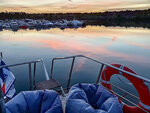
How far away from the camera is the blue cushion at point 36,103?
1460mm

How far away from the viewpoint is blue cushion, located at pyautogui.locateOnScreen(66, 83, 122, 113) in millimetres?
1405

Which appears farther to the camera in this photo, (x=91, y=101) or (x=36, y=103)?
(x=91, y=101)

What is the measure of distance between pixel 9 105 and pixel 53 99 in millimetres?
425

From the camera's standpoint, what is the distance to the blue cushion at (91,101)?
55.3 inches

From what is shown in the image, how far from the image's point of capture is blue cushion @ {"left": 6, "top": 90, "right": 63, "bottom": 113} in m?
1.46

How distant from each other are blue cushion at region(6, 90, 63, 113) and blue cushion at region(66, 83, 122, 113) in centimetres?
14

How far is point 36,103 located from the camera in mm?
1569

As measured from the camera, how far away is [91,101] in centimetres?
183

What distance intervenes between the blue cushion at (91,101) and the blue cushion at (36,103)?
0.14 m

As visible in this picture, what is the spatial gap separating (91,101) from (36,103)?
2.17ft

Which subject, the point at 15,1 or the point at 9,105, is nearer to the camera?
the point at 9,105

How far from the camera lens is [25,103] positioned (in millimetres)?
1528

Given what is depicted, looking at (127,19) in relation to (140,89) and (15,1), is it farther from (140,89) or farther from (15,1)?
(140,89)

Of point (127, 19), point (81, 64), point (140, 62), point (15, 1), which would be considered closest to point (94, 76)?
point (81, 64)
